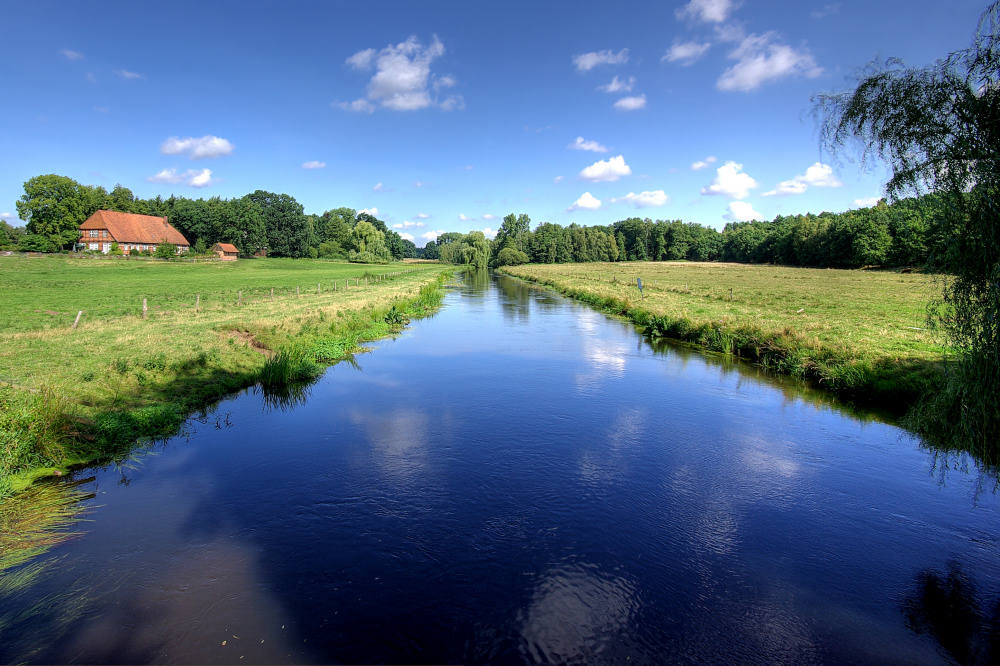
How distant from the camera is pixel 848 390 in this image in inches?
568

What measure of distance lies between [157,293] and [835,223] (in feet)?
313

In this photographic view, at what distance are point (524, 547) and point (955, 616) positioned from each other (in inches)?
206

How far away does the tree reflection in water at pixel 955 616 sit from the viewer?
5273 millimetres

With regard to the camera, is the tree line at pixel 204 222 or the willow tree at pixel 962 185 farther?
the tree line at pixel 204 222

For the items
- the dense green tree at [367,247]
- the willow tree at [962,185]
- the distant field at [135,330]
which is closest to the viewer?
the willow tree at [962,185]

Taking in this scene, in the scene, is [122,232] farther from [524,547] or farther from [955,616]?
[955,616]

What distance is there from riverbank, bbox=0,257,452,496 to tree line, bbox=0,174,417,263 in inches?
2321

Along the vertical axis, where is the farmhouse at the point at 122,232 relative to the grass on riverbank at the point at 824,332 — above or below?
above

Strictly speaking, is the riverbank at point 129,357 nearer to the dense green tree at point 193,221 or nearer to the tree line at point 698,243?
the tree line at point 698,243

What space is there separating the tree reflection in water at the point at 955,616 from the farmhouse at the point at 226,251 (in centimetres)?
9705

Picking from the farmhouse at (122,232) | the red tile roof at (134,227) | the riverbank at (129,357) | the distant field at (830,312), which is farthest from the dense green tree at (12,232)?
the distant field at (830,312)

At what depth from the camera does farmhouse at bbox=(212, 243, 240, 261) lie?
285 ft

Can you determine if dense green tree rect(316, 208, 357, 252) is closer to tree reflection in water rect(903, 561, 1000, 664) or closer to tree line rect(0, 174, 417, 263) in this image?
tree line rect(0, 174, 417, 263)

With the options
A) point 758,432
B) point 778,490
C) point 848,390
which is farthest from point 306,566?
point 848,390
